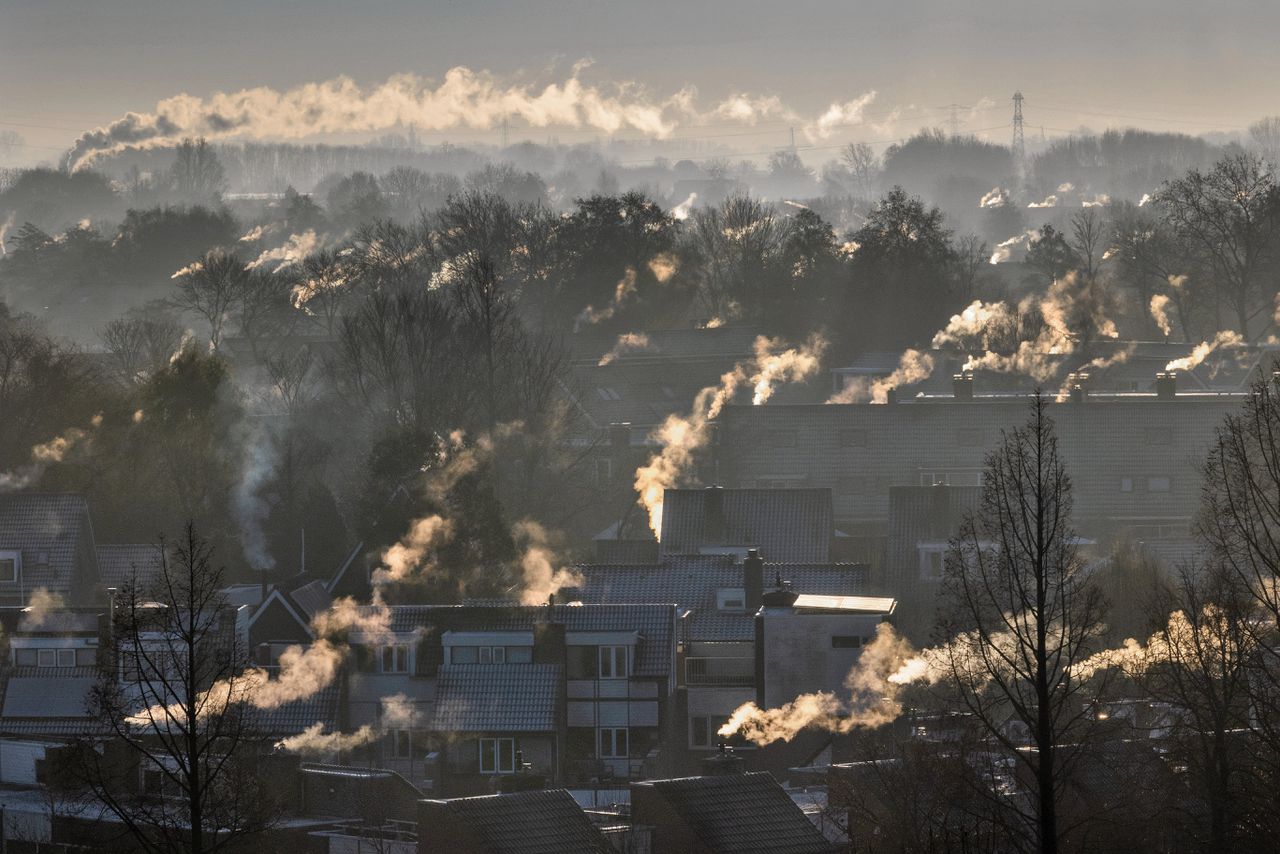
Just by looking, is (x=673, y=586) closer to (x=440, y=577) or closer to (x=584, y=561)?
(x=440, y=577)

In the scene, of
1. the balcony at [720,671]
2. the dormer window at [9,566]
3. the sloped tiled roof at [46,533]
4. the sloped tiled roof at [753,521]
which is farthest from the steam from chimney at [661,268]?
the balcony at [720,671]

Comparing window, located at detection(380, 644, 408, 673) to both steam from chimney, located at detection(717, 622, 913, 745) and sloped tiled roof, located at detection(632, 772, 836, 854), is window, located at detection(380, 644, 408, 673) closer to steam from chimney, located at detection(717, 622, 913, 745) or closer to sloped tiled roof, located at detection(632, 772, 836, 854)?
steam from chimney, located at detection(717, 622, 913, 745)

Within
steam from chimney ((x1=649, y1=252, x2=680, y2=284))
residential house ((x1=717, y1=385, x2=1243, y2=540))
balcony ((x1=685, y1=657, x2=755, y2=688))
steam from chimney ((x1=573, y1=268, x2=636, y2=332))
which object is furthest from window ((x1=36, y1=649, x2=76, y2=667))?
steam from chimney ((x1=649, y1=252, x2=680, y2=284))

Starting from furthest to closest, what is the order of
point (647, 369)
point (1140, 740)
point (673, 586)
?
1. point (647, 369)
2. point (673, 586)
3. point (1140, 740)

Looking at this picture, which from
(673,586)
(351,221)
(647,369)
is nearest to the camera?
(673,586)

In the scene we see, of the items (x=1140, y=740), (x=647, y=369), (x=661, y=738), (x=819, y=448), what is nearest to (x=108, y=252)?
(x=647, y=369)

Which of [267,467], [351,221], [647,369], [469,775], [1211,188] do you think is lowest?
[469,775]

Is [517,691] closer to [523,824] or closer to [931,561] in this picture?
[523,824]
